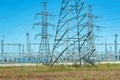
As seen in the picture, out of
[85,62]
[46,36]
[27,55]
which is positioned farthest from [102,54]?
[85,62]

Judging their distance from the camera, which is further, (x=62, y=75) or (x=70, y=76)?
(x=62, y=75)

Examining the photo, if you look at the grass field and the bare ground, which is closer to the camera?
the bare ground

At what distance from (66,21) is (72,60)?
13.6 feet

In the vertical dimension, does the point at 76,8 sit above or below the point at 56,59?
above

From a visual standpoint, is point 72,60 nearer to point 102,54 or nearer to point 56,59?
point 56,59

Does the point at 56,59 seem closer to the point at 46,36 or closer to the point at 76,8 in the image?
the point at 76,8

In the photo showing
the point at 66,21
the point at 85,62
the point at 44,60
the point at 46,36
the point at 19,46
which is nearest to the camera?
the point at 66,21

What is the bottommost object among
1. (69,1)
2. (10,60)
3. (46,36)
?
(10,60)

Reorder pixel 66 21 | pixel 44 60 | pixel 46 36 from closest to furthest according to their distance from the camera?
pixel 66 21 < pixel 46 36 < pixel 44 60

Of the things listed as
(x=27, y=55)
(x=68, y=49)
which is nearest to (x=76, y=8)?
(x=68, y=49)

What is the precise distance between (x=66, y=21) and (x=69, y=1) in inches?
92.4

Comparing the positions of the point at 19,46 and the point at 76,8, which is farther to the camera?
the point at 19,46

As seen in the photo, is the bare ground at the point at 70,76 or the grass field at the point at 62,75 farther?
the grass field at the point at 62,75

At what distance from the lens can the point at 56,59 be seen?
107 feet
